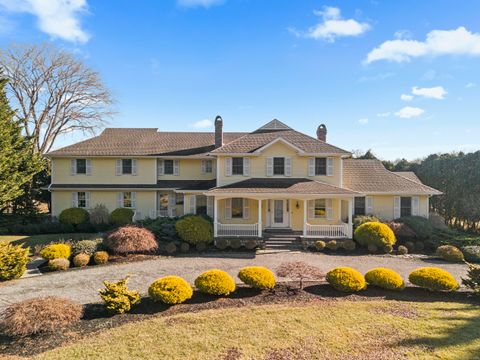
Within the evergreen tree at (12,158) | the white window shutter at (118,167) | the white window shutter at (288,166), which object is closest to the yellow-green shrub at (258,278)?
the white window shutter at (288,166)

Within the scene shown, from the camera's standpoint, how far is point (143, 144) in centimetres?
2380

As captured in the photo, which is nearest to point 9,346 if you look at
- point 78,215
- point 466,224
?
point 78,215

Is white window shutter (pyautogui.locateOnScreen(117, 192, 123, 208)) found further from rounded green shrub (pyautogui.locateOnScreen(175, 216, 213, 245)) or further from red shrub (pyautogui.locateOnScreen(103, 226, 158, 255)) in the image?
rounded green shrub (pyautogui.locateOnScreen(175, 216, 213, 245))

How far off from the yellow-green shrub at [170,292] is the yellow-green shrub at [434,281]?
26.4ft

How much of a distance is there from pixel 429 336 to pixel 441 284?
11.6ft

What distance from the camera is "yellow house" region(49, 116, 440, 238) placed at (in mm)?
18375

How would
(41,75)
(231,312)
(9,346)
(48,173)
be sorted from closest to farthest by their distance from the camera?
(9,346) → (231,312) → (48,173) → (41,75)

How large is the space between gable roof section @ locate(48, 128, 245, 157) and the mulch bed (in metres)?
15.6

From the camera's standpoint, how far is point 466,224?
83.1 feet

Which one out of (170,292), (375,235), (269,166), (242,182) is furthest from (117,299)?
(375,235)

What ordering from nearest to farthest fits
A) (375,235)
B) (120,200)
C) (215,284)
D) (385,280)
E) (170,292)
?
(170,292) → (215,284) → (385,280) → (375,235) → (120,200)

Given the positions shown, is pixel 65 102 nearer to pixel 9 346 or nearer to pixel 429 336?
pixel 9 346

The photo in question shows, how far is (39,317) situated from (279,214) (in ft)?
49.5

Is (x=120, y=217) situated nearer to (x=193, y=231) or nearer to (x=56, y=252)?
(x=56, y=252)
